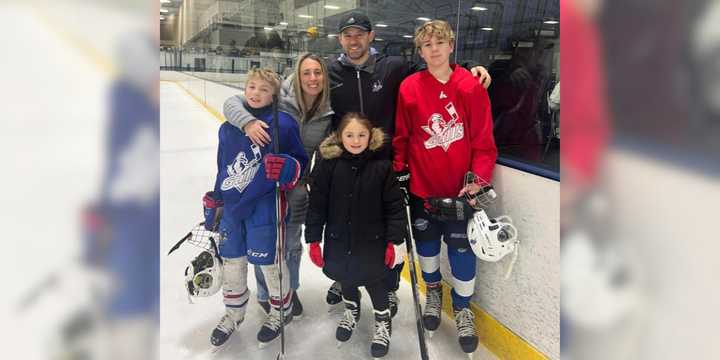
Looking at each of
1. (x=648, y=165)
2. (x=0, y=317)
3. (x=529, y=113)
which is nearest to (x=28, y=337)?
(x=0, y=317)

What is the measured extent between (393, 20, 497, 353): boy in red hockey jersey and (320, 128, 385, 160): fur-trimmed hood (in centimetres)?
14

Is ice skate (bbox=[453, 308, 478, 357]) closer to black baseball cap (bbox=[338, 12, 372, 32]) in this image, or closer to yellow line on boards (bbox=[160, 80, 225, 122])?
black baseball cap (bbox=[338, 12, 372, 32])

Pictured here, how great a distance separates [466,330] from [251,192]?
3.13ft

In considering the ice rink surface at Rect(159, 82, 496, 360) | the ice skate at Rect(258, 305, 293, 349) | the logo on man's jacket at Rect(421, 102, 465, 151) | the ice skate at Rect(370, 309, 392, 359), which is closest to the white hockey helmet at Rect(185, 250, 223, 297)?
the ice rink surface at Rect(159, 82, 496, 360)

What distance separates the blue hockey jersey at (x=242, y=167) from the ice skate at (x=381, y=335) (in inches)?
25.4

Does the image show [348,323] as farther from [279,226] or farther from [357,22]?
[357,22]

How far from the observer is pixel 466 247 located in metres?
1.72

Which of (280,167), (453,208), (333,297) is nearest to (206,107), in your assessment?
(333,297)

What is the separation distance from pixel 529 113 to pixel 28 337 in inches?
76.5

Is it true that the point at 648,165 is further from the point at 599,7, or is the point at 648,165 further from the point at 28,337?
the point at 28,337

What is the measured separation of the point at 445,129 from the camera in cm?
162

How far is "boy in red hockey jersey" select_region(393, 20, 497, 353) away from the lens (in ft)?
5.23

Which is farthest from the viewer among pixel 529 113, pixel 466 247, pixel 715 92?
pixel 529 113

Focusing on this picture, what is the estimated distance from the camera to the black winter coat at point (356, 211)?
A: 63.4 inches
